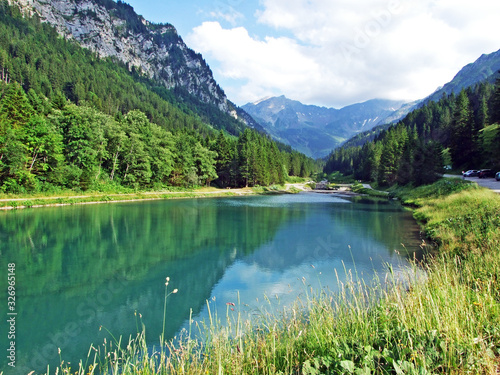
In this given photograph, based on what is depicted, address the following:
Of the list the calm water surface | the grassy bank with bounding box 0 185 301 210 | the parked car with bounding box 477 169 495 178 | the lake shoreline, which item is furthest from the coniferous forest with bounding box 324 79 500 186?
the grassy bank with bounding box 0 185 301 210

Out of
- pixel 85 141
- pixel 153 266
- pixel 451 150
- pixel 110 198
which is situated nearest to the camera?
pixel 153 266

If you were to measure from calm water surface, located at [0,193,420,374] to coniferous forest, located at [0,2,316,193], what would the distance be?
16.1 metres

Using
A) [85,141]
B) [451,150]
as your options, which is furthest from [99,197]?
[451,150]

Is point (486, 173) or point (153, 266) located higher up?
point (486, 173)

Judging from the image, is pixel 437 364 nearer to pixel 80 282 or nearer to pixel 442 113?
pixel 80 282

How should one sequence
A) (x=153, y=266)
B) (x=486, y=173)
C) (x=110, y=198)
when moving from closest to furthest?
(x=153, y=266), (x=486, y=173), (x=110, y=198)

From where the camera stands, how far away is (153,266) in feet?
57.4

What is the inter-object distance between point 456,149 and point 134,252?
76679 millimetres

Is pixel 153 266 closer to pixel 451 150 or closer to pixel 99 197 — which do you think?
pixel 99 197

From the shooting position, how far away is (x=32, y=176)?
43.8 m

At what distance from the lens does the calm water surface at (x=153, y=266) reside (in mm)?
10500

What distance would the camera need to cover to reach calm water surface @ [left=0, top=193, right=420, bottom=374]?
10500 mm

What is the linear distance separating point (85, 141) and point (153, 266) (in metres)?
47.1

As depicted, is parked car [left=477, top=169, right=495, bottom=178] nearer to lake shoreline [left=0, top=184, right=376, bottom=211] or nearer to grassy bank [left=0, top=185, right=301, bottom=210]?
lake shoreline [left=0, top=184, right=376, bottom=211]
